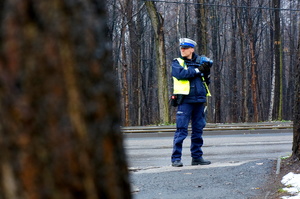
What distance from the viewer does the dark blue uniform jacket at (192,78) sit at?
6832 mm

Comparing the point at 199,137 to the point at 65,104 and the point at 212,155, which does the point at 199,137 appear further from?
the point at 65,104

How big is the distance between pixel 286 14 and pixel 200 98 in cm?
4597

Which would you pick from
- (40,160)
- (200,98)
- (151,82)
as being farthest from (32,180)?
(151,82)

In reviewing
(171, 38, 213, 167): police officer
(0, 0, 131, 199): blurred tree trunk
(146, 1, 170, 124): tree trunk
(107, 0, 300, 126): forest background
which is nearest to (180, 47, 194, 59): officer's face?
(171, 38, 213, 167): police officer

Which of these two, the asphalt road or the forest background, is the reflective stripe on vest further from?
the forest background

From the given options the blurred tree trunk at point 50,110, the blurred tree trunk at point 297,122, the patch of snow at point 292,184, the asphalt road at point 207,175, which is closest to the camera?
the blurred tree trunk at point 50,110

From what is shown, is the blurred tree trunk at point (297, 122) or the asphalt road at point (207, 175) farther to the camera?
the blurred tree trunk at point (297, 122)

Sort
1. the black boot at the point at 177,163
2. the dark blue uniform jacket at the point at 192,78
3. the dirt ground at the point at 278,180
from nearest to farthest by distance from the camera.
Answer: the dirt ground at the point at 278,180, the dark blue uniform jacket at the point at 192,78, the black boot at the point at 177,163

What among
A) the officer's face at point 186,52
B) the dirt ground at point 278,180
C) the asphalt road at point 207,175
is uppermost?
the officer's face at point 186,52

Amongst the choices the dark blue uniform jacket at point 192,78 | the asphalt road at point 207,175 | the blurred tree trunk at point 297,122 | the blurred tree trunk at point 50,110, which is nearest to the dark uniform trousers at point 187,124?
the dark blue uniform jacket at point 192,78

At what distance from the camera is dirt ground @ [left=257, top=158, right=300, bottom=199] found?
4.80 meters

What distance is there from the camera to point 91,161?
3.56 feet

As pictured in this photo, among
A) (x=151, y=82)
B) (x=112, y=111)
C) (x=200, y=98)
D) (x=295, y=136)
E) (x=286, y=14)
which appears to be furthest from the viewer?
(x=286, y=14)

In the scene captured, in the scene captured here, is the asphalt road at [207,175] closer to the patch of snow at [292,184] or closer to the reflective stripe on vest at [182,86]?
the patch of snow at [292,184]
